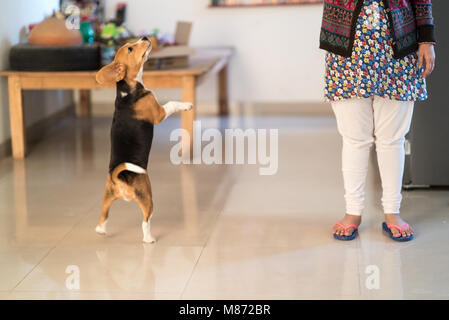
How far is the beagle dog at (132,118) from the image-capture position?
9.05 ft

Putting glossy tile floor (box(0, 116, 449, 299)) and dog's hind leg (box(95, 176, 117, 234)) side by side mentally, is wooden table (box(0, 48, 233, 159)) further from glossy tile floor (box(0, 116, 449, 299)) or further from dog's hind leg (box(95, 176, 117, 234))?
dog's hind leg (box(95, 176, 117, 234))

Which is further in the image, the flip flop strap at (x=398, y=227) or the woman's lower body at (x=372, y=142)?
the flip flop strap at (x=398, y=227)

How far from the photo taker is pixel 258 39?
5660 mm

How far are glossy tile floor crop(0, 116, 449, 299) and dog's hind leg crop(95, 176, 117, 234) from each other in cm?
4

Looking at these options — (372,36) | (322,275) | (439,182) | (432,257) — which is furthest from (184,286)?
(439,182)

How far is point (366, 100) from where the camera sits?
8.96 ft

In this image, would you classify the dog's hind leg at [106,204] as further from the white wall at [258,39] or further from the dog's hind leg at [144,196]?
the white wall at [258,39]

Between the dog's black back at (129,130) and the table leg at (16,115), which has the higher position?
the dog's black back at (129,130)

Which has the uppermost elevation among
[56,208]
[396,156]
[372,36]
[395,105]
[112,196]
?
[372,36]

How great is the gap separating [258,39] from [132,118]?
307 centimetres

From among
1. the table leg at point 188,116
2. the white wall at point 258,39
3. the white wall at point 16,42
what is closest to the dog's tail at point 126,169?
the table leg at point 188,116

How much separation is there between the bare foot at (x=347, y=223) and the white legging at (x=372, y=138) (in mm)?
24
